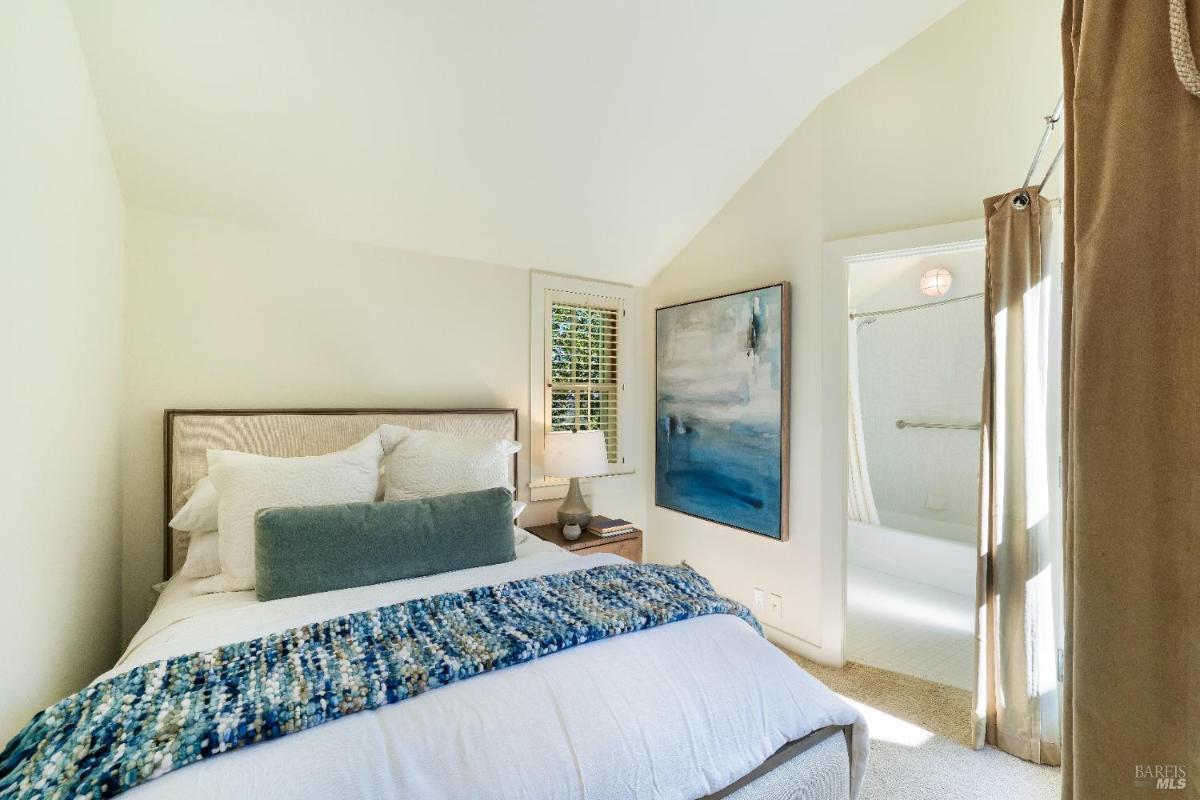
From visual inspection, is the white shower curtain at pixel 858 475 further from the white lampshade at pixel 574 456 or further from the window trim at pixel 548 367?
the white lampshade at pixel 574 456

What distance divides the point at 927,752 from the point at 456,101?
3.17m

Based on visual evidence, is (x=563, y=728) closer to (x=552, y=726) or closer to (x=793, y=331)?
(x=552, y=726)

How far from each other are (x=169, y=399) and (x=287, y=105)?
130 centimetres

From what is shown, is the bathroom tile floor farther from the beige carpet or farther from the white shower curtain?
the white shower curtain

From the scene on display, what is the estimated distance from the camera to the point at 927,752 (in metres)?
1.97


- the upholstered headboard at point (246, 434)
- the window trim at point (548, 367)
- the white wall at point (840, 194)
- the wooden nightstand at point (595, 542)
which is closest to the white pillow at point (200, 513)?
the upholstered headboard at point (246, 434)

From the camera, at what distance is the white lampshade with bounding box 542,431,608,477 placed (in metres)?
2.87

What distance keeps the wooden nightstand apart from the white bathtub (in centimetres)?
137

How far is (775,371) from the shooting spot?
273cm

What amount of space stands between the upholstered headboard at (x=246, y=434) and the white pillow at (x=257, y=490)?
1.20 ft

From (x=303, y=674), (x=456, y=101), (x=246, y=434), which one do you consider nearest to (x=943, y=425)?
(x=456, y=101)

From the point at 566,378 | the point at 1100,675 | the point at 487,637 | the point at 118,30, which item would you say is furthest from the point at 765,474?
the point at 118,30

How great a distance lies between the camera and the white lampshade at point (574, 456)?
9.41 ft

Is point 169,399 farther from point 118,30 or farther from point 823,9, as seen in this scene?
point 823,9
